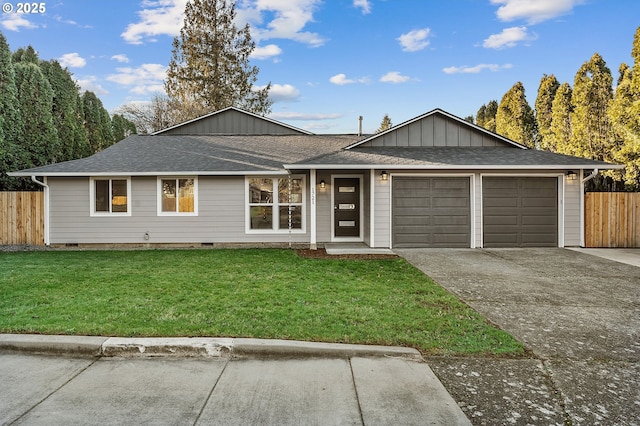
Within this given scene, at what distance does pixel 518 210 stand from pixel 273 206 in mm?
7289

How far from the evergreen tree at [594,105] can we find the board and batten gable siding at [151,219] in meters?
17.4

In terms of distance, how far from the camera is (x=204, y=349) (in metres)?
3.81

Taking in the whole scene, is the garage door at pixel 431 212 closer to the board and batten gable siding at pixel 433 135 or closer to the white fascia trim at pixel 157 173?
the board and batten gable siding at pixel 433 135

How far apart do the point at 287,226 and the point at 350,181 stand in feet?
8.23

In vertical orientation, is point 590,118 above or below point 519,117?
below

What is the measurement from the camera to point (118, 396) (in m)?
3.02

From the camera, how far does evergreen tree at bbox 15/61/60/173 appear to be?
1571cm

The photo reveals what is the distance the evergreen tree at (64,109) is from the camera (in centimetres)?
1847

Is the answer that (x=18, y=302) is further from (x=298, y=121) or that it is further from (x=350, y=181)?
(x=298, y=121)

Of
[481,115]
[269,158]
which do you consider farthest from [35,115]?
[481,115]

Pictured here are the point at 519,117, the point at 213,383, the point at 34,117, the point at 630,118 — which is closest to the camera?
the point at 213,383

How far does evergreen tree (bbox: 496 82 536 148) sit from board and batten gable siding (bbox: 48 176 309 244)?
21.0 m

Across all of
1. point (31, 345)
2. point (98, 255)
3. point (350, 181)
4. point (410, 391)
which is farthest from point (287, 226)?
point (410, 391)

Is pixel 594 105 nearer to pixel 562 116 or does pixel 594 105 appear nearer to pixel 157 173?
pixel 562 116
